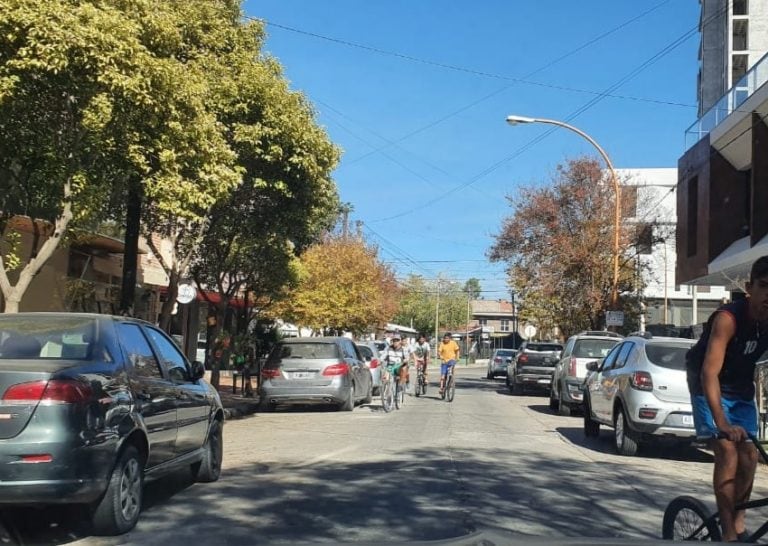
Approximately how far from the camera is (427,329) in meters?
95.5

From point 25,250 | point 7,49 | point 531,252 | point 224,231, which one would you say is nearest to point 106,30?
point 7,49

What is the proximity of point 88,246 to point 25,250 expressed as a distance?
2.90 metres

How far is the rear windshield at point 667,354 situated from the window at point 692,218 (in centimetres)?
1595

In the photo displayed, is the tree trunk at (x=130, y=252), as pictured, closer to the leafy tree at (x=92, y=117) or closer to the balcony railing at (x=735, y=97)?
the leafy tree at (x=92, y=117)

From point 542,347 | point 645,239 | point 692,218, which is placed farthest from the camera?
point 645,239

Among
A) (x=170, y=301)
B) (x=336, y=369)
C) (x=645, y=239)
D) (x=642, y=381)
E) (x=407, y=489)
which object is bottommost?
(x=407, y=489)

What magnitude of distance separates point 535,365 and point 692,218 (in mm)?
7278

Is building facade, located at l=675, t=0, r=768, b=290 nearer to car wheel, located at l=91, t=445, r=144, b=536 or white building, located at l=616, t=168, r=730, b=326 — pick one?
white building, located at l=616, t=168, r=730, b=326

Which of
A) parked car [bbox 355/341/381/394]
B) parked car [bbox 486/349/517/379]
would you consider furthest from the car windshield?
parked car [bbox 486/349/517/379]

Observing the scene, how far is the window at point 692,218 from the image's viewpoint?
84.7ft

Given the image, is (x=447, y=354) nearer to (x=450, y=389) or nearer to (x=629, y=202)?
(x=450, y=389)

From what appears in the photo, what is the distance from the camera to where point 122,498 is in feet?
19.5

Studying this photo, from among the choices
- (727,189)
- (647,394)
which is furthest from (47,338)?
(727,189)

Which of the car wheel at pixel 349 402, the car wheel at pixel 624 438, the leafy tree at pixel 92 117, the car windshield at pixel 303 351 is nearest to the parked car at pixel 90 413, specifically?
the leafy tree at pixel 92 117
